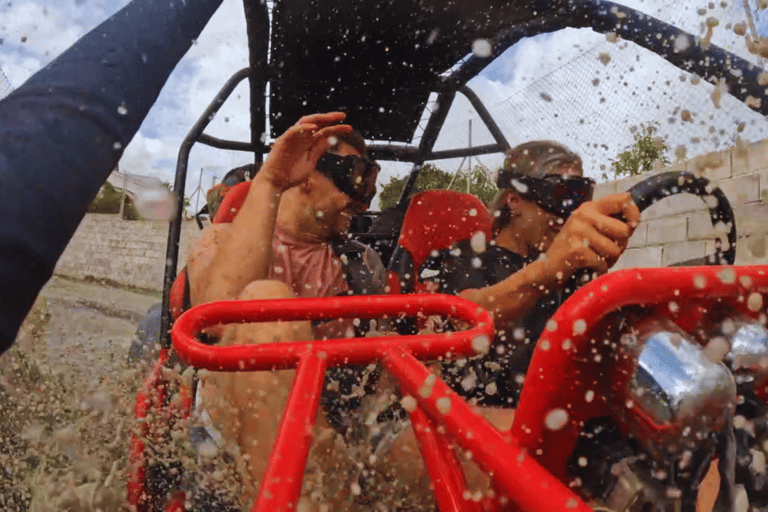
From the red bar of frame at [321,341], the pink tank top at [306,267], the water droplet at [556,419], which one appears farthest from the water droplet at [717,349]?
the pink tank top at [306,267]

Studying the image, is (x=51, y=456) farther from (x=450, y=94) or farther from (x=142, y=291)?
(x=142, y=291)

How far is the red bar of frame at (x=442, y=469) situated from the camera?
0.80 m

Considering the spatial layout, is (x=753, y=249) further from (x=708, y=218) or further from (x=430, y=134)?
(x=430, y=134)

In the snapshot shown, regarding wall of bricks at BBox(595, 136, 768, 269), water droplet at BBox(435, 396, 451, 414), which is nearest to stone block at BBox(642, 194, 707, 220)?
wall of bricks at BBox(595, 136, 768, 269)

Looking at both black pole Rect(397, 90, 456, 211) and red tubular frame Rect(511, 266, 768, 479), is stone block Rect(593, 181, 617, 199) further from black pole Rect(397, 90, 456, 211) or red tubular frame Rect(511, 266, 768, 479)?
red tubular frame Rect(511, 266, 768, 479)

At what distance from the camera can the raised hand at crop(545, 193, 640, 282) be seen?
4.58 feet

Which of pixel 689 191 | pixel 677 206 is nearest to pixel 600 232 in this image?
pixel 689 191

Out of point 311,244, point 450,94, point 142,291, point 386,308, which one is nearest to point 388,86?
point 450,94

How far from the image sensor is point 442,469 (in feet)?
2.74

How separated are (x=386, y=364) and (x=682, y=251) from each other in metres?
3.41

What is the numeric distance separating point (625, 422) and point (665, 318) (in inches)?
4.2

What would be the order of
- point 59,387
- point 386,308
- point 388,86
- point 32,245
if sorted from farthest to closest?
point 388,86, point 59,387, point 386,308, point 32,245

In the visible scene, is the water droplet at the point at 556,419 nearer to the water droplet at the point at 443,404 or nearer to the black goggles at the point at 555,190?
the water droplet at the point at 443,404

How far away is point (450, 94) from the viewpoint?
2965 mm
